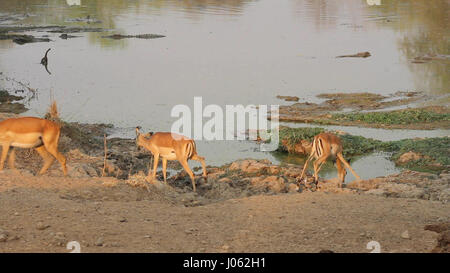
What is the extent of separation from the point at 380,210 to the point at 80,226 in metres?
3.66

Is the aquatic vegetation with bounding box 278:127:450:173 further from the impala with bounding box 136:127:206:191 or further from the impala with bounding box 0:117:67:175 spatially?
the impala with bounding box 0:117:67:175

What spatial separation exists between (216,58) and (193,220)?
75.2 feet

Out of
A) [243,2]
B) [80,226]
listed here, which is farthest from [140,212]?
[243,2]

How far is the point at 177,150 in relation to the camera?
39.8ft

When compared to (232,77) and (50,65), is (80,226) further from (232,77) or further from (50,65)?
(50,65)

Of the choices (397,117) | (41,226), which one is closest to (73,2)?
(397,117)

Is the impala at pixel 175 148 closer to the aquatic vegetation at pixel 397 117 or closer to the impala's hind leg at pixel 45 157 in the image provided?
the impala's hind leg at pixel 45 157

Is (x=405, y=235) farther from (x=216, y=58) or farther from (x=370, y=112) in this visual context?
(x=216, y=58)

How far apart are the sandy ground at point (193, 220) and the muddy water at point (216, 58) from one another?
5.52 m

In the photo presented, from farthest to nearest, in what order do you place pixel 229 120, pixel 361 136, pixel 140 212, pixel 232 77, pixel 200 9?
pixel 200 9 < pixel 232 77 < pixel 229 120 < pixel 361 136 < pixel 140 212

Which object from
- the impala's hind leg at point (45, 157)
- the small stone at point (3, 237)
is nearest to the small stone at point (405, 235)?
the small stone at point (3, 237)
